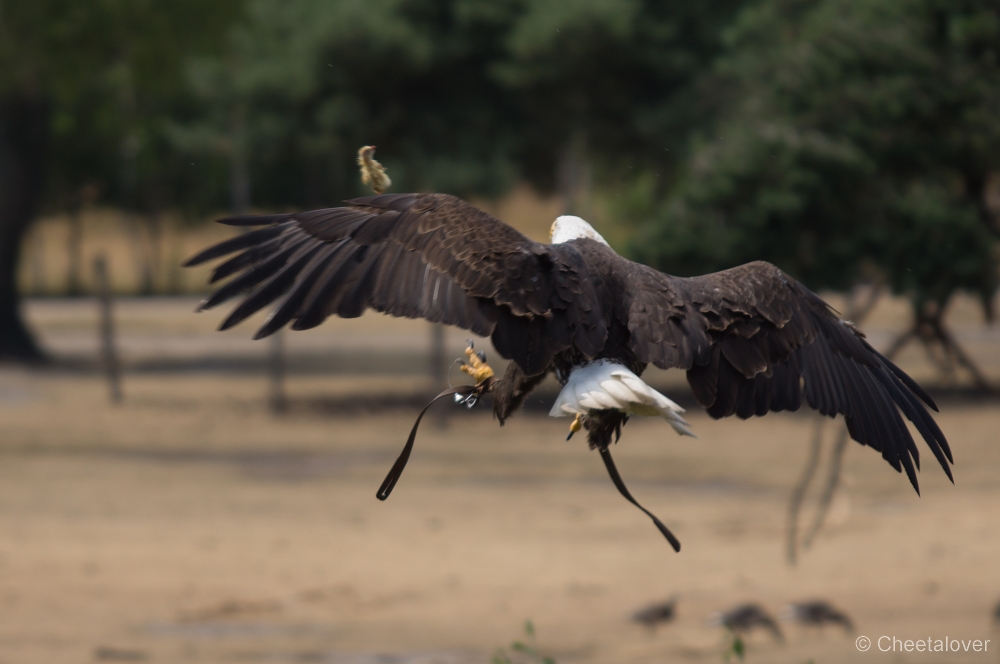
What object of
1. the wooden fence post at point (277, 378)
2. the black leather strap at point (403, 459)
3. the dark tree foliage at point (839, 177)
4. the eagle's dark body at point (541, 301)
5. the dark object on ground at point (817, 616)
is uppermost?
the dark tree foliage at point (839, 177)

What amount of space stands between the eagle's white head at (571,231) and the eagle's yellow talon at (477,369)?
429mm

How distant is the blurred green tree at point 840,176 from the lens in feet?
34.8

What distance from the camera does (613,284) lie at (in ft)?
13.0

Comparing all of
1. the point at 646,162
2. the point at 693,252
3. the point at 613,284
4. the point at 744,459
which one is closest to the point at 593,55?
the point at 646,162

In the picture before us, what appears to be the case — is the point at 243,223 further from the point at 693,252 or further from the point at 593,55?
the point at 593,55

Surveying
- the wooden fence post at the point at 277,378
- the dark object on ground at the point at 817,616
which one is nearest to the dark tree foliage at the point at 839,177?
the dark object on ground at the point at 817,616

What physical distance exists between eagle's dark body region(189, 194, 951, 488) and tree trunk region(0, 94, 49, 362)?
60.3 ft

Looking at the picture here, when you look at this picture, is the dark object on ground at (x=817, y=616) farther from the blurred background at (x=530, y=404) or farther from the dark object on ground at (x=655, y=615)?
the dark object on ground at (x=655, y=615)

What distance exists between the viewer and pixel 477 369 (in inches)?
168

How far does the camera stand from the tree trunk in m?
21.1

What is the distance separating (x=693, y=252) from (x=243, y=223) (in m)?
10.4

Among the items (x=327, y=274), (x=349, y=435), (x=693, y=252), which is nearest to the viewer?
(x=327, y=274)

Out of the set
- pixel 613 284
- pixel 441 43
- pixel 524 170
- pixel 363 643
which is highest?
pixel 441 43

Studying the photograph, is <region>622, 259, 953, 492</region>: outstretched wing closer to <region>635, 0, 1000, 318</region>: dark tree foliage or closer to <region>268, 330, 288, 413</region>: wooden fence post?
<region>635, 0, 1000, 318</region>: dark tree foliage
